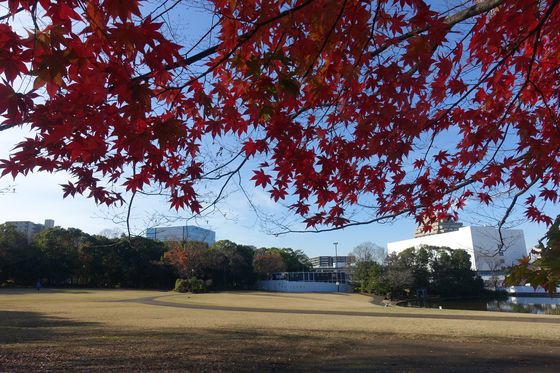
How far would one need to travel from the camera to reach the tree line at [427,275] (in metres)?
58.7

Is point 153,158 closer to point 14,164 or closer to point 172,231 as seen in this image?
point 14,164

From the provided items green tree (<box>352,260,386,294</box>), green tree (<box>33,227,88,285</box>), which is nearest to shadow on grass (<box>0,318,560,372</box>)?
green tree (<box>33,227,88,285</box>)

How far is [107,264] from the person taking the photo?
57.7 meters

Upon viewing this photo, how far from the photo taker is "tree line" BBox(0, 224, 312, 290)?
5375 centimetres

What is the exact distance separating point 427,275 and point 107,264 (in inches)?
1734

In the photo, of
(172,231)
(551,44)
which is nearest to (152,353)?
(172,231)

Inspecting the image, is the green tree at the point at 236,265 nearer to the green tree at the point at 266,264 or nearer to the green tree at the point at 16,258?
the green tree at the point at 266,264

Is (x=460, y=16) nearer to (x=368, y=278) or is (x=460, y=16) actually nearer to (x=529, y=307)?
(x=529, y=307)

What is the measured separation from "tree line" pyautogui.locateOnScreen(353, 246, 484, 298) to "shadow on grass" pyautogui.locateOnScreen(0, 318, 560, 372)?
48967 millimetres

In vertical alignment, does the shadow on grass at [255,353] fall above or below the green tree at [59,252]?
below

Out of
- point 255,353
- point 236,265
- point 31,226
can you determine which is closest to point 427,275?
point 236,265

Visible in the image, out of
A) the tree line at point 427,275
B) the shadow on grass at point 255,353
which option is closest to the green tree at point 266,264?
the tree line at point 427,275

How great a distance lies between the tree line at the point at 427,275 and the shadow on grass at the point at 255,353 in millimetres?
48967

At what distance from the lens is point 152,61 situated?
333 cm
